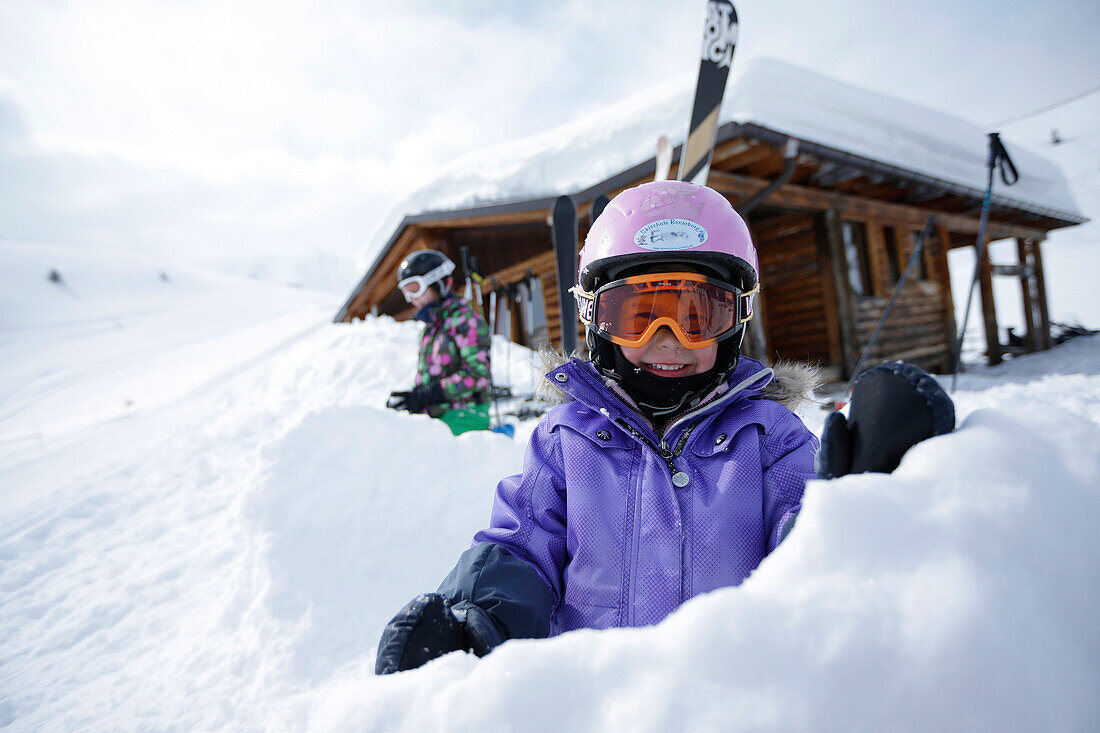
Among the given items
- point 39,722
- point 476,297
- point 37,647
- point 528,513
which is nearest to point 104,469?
point 37,647

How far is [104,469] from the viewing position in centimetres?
527

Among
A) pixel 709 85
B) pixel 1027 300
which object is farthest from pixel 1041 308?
pixel 709 85

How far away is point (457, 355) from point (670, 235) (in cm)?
313

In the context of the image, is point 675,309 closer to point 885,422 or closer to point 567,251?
point 885,422

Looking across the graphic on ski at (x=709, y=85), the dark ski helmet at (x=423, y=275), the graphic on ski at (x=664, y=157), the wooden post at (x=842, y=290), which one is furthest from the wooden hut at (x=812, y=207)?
the dark ski helmet at (x=423, y=275)

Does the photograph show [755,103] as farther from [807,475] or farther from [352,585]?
[352,585]

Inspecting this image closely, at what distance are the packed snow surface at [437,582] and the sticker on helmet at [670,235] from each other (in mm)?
915

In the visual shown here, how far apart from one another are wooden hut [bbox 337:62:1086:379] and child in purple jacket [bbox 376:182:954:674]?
15.1 feet

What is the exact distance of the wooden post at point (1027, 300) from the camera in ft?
43.5

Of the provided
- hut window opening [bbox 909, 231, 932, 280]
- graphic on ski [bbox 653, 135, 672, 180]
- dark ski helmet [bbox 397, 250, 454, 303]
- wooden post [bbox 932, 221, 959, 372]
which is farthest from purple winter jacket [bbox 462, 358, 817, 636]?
wooden post [bbox 932, 221, 959, 372]

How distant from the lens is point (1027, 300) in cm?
1352

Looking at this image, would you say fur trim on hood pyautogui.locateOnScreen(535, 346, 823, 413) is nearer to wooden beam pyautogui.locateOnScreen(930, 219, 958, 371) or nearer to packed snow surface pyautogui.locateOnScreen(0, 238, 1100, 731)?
packed snow surface pyautogui.locateOnScreen(0, 238, 1100, 731)

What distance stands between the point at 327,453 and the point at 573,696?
3350 millimetres

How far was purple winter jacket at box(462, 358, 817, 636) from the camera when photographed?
1319mm
